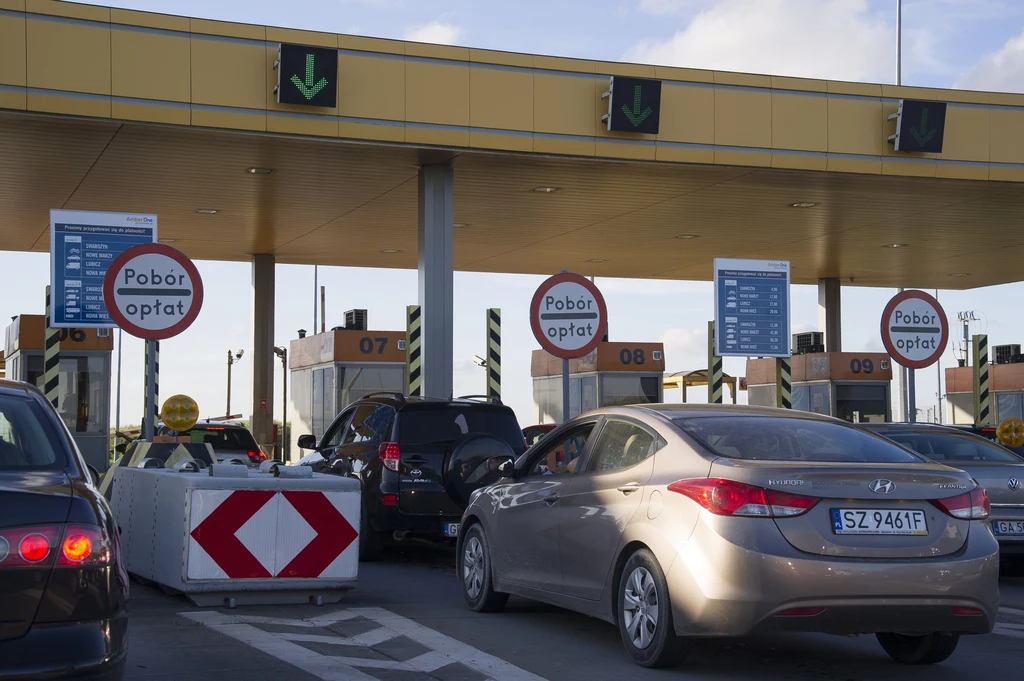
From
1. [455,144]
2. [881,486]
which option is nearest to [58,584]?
[881,486]

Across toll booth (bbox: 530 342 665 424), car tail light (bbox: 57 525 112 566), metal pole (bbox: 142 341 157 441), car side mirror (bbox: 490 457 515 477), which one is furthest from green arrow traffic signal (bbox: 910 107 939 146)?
car tail light (bbox: 57 525 112 566)

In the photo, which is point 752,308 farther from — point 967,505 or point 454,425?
point 967,505

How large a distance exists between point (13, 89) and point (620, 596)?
Answer: 999 cm

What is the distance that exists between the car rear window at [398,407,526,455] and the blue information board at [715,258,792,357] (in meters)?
7.59

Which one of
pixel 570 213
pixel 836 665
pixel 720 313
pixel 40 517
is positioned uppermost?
pixel 570 213

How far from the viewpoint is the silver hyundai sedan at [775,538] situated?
6555 millimetres

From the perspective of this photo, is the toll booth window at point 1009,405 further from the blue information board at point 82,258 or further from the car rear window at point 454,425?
the blue information board at point 82,258

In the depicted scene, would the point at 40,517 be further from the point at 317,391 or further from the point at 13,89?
the point at 317,391

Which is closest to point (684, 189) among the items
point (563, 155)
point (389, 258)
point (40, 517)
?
point (563, 155)

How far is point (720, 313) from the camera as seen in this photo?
20.2 m

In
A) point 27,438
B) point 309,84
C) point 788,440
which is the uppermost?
point 309,84

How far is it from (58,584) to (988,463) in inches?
384

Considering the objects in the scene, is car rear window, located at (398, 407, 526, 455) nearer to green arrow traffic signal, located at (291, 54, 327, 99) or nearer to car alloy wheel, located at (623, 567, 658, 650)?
green arrow traffic signal, located at (291, 54, 327, 99)

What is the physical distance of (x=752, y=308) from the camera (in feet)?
67.1
